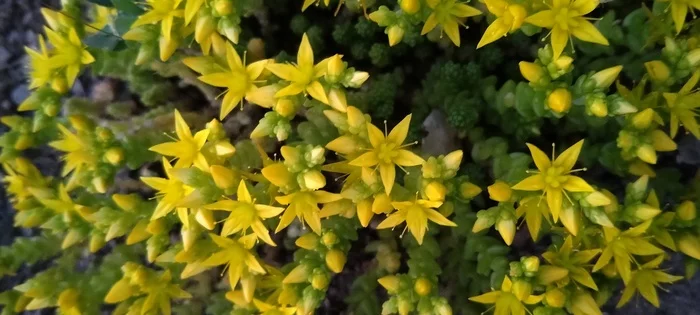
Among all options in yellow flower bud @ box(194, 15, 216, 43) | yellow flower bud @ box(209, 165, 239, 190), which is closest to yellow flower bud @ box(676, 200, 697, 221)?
yellow flower bud @ box(209, 165, 239, 190)

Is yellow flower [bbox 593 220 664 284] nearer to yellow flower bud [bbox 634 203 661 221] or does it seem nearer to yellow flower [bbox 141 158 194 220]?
yellow flower bud [bbox 634 203 661 221]

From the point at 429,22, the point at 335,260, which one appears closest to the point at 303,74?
the point at 429,22

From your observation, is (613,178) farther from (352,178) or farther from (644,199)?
(352,178)

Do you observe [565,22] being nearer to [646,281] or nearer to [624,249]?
Answer: [624,249]

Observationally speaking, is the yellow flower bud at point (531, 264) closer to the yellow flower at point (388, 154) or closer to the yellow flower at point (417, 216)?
the yellow flower at point (417, 216)

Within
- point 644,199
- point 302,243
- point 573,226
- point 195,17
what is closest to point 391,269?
point 302,243

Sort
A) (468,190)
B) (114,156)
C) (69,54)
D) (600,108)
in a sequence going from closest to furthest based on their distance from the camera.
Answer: (600,108)
(468,190)
(114,156)
(69,54)

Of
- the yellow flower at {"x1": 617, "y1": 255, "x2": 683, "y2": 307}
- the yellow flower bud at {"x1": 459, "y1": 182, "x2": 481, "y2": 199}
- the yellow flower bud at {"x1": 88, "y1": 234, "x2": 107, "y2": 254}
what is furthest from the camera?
the yellow flower bud at {"x1": 88, "y1": 234, "x2": 107, "y2": 254}
